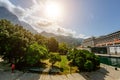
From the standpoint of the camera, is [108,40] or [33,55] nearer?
[33,55]

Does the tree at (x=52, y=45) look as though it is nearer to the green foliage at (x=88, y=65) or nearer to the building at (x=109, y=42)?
the building at (x=109, y=42)

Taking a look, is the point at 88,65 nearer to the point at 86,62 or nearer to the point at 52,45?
the point at 86,62

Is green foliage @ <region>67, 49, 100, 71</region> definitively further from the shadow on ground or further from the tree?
the tree

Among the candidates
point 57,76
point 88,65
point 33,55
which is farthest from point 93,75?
point 33,55

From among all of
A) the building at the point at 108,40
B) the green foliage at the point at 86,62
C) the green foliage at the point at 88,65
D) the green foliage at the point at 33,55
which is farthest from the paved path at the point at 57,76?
the building at the point at 108,40

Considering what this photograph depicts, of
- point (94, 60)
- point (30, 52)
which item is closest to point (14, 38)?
point (30, 52)

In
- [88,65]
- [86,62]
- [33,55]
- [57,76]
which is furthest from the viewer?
[33,55]

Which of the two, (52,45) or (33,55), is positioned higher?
(52,45)

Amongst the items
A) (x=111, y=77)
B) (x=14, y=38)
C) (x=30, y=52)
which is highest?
(x=14, y=38)

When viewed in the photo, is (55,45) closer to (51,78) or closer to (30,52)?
(30,52)

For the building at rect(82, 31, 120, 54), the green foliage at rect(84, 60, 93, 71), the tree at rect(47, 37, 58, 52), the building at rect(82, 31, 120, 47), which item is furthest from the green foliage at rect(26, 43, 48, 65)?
the building at rect(82, 31, 120, 47)

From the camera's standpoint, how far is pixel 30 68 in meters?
29.5

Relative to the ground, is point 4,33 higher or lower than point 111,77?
higher

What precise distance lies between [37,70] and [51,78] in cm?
465
